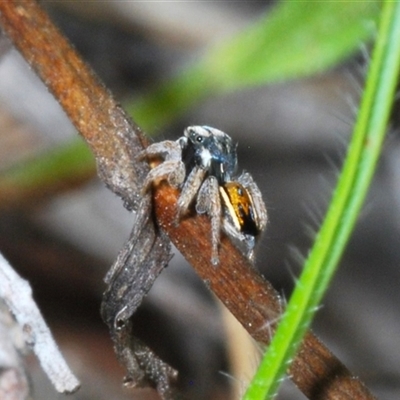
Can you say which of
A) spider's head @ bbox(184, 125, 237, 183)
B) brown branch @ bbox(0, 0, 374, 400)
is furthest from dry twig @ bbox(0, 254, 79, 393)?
spider's head @ bbox(184, 125, 237, 183)

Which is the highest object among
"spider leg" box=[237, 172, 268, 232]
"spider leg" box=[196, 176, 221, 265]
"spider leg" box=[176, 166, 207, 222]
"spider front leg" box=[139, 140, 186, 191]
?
"spider front leg" box=[139, 140, 186, 191]

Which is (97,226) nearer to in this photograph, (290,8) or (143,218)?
(290,8)

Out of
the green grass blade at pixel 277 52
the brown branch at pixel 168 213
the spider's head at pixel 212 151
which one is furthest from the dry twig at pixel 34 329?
the green grass blade at pixel 277 52

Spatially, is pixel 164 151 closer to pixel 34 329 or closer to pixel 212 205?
pixel 212 205

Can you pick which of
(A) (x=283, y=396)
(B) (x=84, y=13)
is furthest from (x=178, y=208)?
(B) (x=84, y=13)

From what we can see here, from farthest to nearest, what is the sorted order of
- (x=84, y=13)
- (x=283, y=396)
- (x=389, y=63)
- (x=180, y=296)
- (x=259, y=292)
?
(x=84, y=13)
(x=180, y=296)
(x=283, y=396)
(x=259, y=292)
(x=389, y=63)

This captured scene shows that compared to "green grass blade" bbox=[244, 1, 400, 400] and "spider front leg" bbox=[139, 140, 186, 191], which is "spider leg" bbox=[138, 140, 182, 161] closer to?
"spider front leg" bbox=[139, 140, 186, 191]
